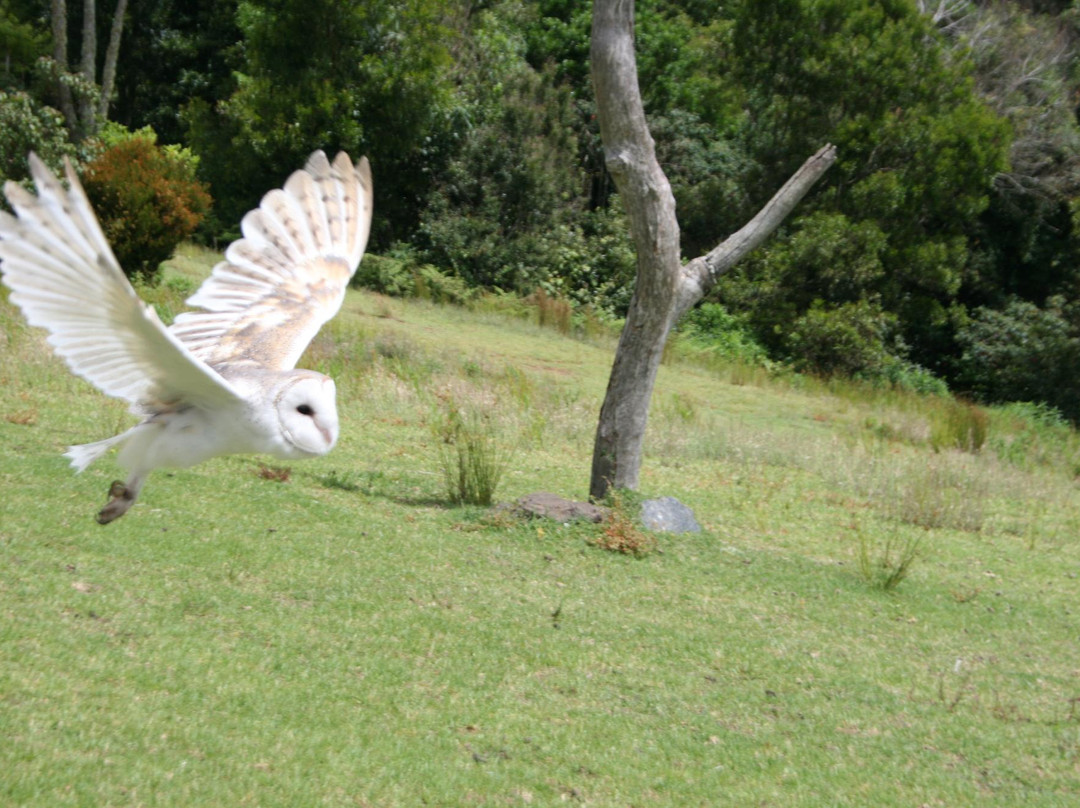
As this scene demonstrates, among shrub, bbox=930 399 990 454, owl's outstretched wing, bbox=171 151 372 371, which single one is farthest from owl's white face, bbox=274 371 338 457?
shrub, bbox=930 399 990 454

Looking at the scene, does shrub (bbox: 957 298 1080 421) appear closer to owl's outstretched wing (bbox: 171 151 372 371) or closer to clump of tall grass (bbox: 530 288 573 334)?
clump of tall grass (bbox: 530 288 573 334)

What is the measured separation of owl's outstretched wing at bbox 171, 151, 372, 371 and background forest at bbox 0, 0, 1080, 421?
17516 mm

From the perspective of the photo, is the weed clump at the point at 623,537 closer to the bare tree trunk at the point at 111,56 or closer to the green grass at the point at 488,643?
the green grass at the point at 488,643

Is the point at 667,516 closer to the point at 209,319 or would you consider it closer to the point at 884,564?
the point at 884,564

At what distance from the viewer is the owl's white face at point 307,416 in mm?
4008

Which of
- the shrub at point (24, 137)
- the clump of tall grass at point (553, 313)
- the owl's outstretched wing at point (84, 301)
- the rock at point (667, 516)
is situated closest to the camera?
the owl's outstretched wing at point (84, 301)

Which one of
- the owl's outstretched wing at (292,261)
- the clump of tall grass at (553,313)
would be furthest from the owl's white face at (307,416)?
the clump of tall grass at (553,313)

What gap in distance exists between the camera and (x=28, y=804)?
3850mm

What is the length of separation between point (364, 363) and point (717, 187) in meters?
14.3

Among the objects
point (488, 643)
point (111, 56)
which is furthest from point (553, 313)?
point (488, 643)

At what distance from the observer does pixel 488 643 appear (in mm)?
6156

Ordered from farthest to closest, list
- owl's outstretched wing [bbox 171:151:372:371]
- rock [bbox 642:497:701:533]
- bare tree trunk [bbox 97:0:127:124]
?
bare tree trunk [bbox 97:0:127:124] < rock [bbox 642:497:701:533] < owl's outstretched wing [bbox 171:151:372:371]

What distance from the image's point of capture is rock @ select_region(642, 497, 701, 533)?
347 inches

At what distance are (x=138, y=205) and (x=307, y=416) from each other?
42.8 feet
